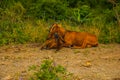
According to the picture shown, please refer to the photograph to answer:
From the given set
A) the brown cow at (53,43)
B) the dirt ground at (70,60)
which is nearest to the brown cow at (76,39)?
the brown cow at (53,43)

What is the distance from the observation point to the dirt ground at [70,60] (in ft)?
26.3

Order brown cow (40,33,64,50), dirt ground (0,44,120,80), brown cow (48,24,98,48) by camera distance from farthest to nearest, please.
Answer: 1. brown cow (48,24,98,48)
2. brown cow (40,33,64,50)
3. dirt ground (0,44,120,80)

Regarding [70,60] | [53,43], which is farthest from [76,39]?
[70,60]

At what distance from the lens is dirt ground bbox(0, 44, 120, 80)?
802 centimetres

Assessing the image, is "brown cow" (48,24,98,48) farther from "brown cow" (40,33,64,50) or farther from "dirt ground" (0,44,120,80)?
"dirt ground" (0,44,120,80)

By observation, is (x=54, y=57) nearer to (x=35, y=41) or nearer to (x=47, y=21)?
(x=35, y=41)

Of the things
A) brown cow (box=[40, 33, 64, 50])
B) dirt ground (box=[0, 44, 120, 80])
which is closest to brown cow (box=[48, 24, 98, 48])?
brown cow (box=[40, 33, 64, 50])

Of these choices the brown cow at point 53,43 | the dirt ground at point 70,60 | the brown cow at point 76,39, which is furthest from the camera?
the brown cow at point 76,39

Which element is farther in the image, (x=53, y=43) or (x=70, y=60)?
(x=53, y=43)

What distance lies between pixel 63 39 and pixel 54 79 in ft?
13.8

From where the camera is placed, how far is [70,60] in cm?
929

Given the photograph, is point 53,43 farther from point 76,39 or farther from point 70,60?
point 70,60

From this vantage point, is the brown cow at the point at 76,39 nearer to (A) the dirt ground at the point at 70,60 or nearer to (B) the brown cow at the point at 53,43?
(B) the brown cow at the point at 53,43

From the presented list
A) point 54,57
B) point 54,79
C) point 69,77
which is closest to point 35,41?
point 54,57
